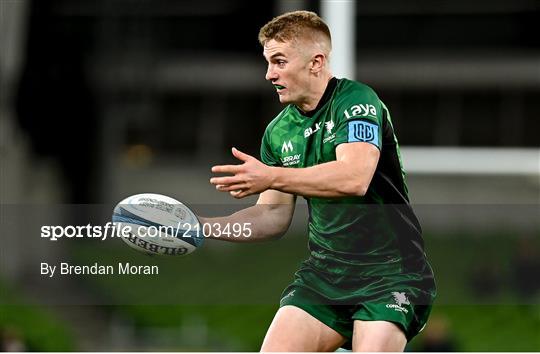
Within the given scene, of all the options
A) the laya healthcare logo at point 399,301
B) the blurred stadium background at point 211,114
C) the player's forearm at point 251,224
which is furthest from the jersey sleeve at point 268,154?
the blurred stadium background at point 211,114

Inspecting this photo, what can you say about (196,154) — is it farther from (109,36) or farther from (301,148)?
(301,148)

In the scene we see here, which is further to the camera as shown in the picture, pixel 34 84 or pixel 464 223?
pixel 34 84

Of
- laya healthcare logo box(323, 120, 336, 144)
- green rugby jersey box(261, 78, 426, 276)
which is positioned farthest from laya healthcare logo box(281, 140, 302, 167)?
laya healthcare logo box(323, 120, 336, 144)

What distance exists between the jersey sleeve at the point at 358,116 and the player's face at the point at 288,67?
0.21m

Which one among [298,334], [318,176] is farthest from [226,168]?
[298,334]

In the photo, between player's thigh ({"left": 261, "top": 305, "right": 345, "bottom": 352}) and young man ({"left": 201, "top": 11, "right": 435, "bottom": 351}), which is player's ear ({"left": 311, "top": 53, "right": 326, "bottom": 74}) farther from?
player's thigh ({"left": 261, "top": 305, "right": 345, "bottom": 352})

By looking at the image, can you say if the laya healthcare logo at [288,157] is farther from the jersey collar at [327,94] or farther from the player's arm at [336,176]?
the player's arm at [336,176]

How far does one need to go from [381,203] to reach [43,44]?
6.92 m

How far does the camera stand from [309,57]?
5262 millimetres

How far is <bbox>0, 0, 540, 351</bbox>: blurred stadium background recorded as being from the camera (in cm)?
1034

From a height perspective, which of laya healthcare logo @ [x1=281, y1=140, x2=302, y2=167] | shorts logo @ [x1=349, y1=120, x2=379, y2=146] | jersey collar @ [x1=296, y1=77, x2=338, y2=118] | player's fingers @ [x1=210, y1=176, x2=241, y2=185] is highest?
jersey collar @ [x1=296, y1=77, x2=338, y2=118]

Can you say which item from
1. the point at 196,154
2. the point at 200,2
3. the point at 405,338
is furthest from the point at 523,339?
the point at 405,338

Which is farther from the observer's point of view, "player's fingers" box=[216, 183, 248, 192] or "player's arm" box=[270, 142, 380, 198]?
"player's arm" box=[270, 142, 380, 198]

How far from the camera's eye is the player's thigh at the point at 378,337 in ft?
16.7
